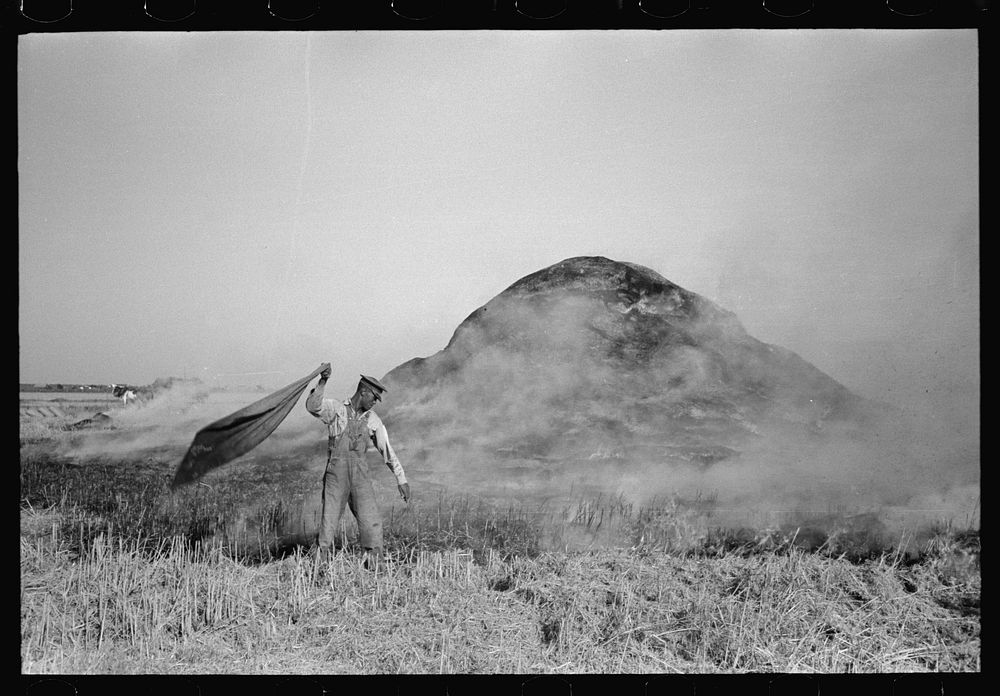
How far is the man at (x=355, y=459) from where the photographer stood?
4418 millimetres

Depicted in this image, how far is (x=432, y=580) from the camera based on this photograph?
4.37m

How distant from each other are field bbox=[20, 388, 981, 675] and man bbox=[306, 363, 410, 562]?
71 mm

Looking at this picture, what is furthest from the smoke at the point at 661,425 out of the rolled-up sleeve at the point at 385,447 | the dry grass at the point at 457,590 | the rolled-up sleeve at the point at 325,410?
the rolled-up sleeve at the point at 325,410

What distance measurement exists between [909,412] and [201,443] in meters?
3.82

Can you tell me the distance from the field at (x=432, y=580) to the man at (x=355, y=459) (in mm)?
71

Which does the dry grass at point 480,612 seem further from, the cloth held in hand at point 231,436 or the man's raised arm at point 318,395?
the man's raised arm at point 318,395

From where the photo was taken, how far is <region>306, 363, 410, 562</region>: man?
4.42 metres

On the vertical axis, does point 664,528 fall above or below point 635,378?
below

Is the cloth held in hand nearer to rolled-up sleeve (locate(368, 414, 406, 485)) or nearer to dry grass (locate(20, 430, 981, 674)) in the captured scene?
dry grass (locate(20, 430, 981, 674))

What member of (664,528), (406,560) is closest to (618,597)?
(664,528)

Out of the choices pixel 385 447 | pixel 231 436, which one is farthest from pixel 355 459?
pixel 231 436

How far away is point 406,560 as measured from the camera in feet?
14.5
